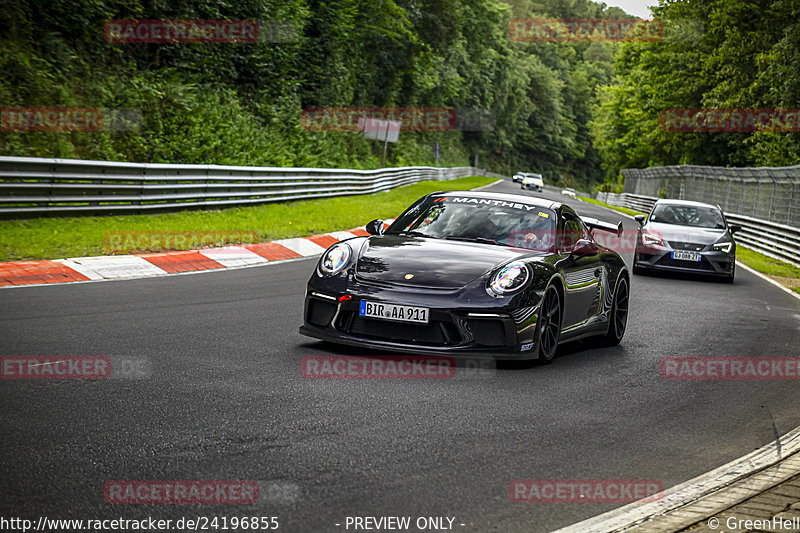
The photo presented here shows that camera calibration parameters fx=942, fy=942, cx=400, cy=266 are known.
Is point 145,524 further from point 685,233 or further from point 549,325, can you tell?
point 685,233

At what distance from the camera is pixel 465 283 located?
6.91 metres

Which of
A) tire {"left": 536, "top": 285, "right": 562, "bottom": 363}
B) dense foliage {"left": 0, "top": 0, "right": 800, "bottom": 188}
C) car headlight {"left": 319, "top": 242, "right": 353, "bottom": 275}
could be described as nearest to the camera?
tire {"left": 536, "top": 285, "right": 562, "bottom": 363}

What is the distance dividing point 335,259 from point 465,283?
3.66 feet

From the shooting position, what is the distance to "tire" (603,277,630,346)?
891 centimetres

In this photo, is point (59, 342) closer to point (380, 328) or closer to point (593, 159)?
point (380, 328)

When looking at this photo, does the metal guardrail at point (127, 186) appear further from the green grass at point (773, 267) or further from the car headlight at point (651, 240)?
the green grass at point (773, 267)

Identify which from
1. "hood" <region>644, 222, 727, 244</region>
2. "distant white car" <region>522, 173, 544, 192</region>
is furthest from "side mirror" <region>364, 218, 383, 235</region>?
"distant white car" <region>522, 173, 544, 192</region>

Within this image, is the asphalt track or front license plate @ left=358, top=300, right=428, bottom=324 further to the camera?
front license plate @ left=358, top=300, right=428, bottom=324

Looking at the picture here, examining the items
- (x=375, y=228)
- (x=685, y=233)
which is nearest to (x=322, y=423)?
(x=375, y=228)

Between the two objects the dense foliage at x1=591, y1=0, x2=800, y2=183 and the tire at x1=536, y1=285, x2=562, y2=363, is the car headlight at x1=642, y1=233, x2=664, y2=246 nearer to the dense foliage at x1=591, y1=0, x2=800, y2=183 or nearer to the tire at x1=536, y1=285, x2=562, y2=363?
the tire at x1=536, y1=285, x2=562, y2=363

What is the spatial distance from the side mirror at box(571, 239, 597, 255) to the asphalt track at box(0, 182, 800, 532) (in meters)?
0.91

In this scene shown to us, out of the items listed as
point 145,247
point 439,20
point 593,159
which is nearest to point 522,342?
point 145,247

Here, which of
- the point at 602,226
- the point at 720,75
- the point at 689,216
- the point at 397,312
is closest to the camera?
the point at 397,312

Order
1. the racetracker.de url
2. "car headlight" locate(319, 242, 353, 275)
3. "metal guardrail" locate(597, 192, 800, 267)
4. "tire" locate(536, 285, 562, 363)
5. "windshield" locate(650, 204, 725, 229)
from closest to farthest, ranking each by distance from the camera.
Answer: the racetracker.de url
"tire" locate(536, 285, 562, 363)
"car headlight" locate(319, 242, 353, 275)
"windshield" locate(650, 204, 725, 229)
"metal guardrail" locate(597, 192, 800, 267)
